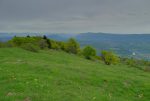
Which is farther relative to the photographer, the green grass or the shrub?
the shrub

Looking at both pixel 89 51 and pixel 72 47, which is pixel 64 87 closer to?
pixel 72 47

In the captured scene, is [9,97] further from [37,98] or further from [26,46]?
[26,46]

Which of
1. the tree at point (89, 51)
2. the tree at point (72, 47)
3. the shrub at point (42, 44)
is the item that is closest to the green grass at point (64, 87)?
the shrub at point (42, 44)

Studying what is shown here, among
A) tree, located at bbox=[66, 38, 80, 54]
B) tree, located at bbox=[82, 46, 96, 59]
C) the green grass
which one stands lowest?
tree, located at bbox=[82, 46, 96, 59]

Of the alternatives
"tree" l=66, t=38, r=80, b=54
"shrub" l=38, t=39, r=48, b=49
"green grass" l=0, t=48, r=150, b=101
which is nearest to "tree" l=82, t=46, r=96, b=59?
"tree" l=66, t=38, r=80, b=54

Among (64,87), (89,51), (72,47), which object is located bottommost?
(89,51)

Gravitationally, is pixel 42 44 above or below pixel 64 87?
below

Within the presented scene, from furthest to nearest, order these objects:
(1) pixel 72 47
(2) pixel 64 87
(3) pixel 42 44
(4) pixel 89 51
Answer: (4) pixel 89 51, (1) pixel 72 47, (3) pixel 42 44, (2) pixel 64 87

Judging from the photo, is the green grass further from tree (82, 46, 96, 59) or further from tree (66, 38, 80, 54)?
tree (82, 46, 96, 59)

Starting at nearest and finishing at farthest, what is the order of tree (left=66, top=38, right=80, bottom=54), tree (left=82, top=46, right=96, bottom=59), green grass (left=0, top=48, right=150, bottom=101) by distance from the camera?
green grass (left=0, top=48, right=150, bottom=101) < tree (left=66, top=38, right=80, bottom=54) < tree (left=82, top=46, right=96, bottom=59)

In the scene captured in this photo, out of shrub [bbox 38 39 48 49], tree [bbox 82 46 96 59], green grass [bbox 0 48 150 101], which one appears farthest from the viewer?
tree [bbox 82 46 96 59]

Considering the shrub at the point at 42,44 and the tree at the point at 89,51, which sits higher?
the shrub at the point at 42,44

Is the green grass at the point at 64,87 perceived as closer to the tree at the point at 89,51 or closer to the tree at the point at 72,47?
the tree at the point at 72,47

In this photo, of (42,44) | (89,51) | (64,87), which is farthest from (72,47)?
(64,87)
